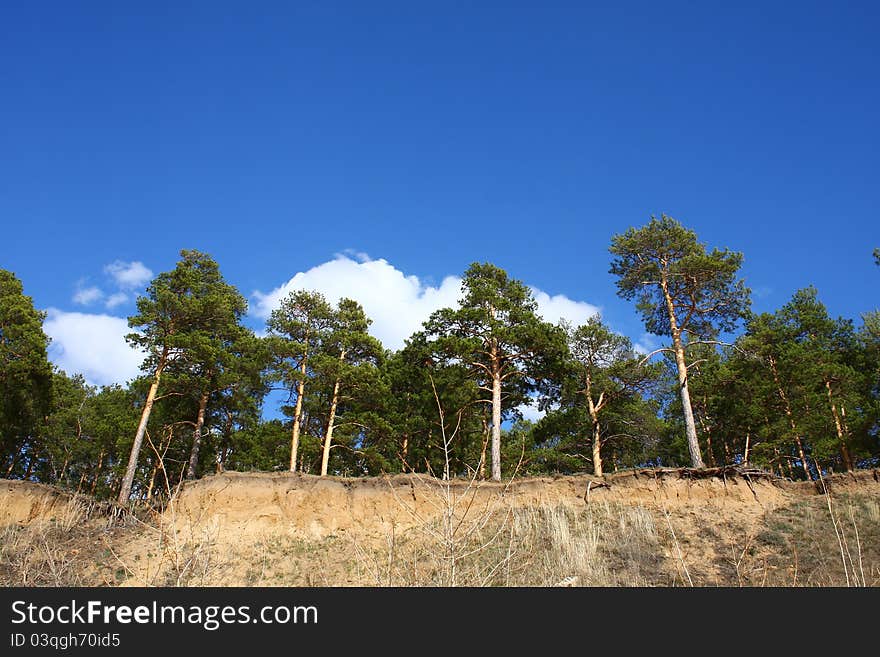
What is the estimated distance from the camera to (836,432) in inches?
970

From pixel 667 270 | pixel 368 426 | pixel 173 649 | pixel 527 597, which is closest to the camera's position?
pixel 173 649

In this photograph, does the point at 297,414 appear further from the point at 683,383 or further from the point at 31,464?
the point at 31,464

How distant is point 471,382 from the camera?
901 inches

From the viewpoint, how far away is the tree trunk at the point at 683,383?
19.8 meters

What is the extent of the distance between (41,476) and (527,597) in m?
39.9

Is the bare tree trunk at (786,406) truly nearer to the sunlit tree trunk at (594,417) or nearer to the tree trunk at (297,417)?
the sunlit tree trunk at (594,417)

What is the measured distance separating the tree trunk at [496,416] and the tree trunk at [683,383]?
664 cm

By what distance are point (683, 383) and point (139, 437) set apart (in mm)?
20385

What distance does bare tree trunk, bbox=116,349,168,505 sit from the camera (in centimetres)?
2122

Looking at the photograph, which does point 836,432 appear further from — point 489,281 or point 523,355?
point 489,281

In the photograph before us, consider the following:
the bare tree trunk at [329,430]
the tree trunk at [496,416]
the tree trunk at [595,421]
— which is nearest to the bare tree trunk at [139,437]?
the bare tree trunk at [329,430]

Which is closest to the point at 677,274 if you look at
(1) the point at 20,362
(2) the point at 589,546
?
(2) the point at 589,546

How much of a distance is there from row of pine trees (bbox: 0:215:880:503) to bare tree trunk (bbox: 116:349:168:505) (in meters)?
0.09

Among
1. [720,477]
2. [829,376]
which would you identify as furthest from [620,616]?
[829,376]
